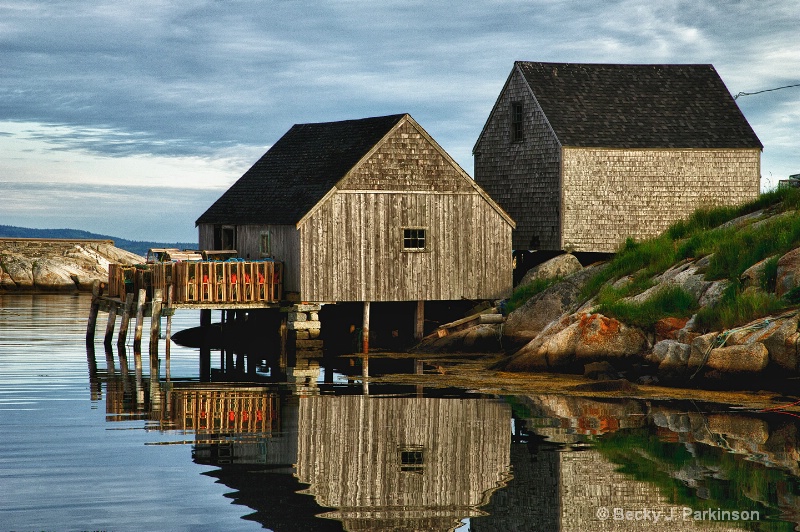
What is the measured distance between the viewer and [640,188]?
→ 37781 millimetres

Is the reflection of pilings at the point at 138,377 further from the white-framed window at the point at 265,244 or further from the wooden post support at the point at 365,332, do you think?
the wooden post support at the point at 365,332

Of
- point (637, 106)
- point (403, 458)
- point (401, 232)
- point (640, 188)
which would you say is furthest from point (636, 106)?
point (403, 458)

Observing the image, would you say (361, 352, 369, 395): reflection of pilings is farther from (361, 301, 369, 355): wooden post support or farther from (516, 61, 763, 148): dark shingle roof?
(516, 61, 763, 148): dark shingle roof

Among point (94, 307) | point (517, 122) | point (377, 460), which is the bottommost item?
point (377, 460)

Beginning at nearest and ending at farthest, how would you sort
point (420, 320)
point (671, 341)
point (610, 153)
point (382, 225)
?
point (671, 341) < point (382, 225) < point (420, 320) < point (610, 153)

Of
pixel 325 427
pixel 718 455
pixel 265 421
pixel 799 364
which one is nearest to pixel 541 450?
pixel 718 455

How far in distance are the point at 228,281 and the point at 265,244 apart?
2749 millimetres

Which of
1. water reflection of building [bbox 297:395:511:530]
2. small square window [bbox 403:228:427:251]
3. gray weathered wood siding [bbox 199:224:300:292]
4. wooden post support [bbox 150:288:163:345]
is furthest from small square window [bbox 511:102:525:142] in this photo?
water reflection of building [bbox 297:395:511:530]

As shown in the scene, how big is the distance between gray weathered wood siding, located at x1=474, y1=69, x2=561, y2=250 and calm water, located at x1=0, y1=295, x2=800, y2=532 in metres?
15.5

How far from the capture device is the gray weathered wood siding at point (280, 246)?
3244 centimetres

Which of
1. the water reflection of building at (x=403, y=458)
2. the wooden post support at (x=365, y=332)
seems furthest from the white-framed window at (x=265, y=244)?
the water reflection of building at (x=403, y=458)

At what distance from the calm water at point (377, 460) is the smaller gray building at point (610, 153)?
15.6m

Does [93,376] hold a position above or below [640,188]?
below

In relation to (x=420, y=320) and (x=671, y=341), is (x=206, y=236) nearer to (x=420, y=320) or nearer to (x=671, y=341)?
(x=420, y=320)
